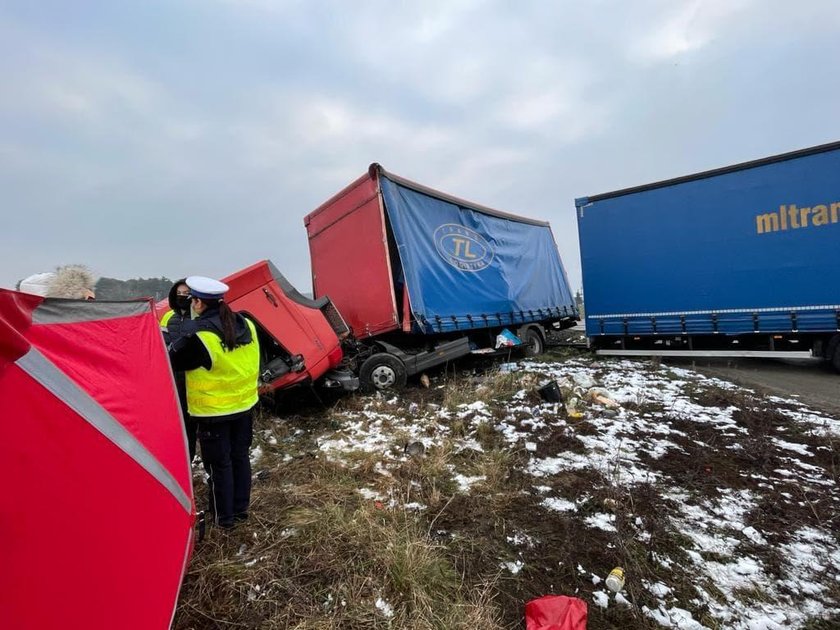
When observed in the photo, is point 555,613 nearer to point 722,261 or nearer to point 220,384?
point 220,384

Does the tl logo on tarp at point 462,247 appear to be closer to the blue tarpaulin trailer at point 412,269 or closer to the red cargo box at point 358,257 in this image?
the blue tarpaulin trailer at point 412,269

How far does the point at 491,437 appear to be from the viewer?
406cm

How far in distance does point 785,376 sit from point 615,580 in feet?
22.8

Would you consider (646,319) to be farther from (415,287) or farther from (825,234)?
(415,287)

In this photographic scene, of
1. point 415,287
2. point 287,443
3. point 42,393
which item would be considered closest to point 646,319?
point 415,287

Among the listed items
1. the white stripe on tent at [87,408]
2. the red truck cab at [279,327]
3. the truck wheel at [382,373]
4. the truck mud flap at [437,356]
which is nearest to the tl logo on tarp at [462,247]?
the truck mud flap at [437,356]

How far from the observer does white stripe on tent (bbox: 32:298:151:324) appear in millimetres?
1163

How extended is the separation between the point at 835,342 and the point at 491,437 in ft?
21.6

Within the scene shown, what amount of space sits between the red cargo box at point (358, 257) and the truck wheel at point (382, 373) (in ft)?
1.57

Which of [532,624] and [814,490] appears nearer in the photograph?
[532,624]

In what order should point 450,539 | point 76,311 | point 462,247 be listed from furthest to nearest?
point 462,247
point 450,539
point 76,311

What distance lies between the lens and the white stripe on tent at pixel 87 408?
1012mm

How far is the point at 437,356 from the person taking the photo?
6.50 m

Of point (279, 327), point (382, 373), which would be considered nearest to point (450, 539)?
point (279, 327)
